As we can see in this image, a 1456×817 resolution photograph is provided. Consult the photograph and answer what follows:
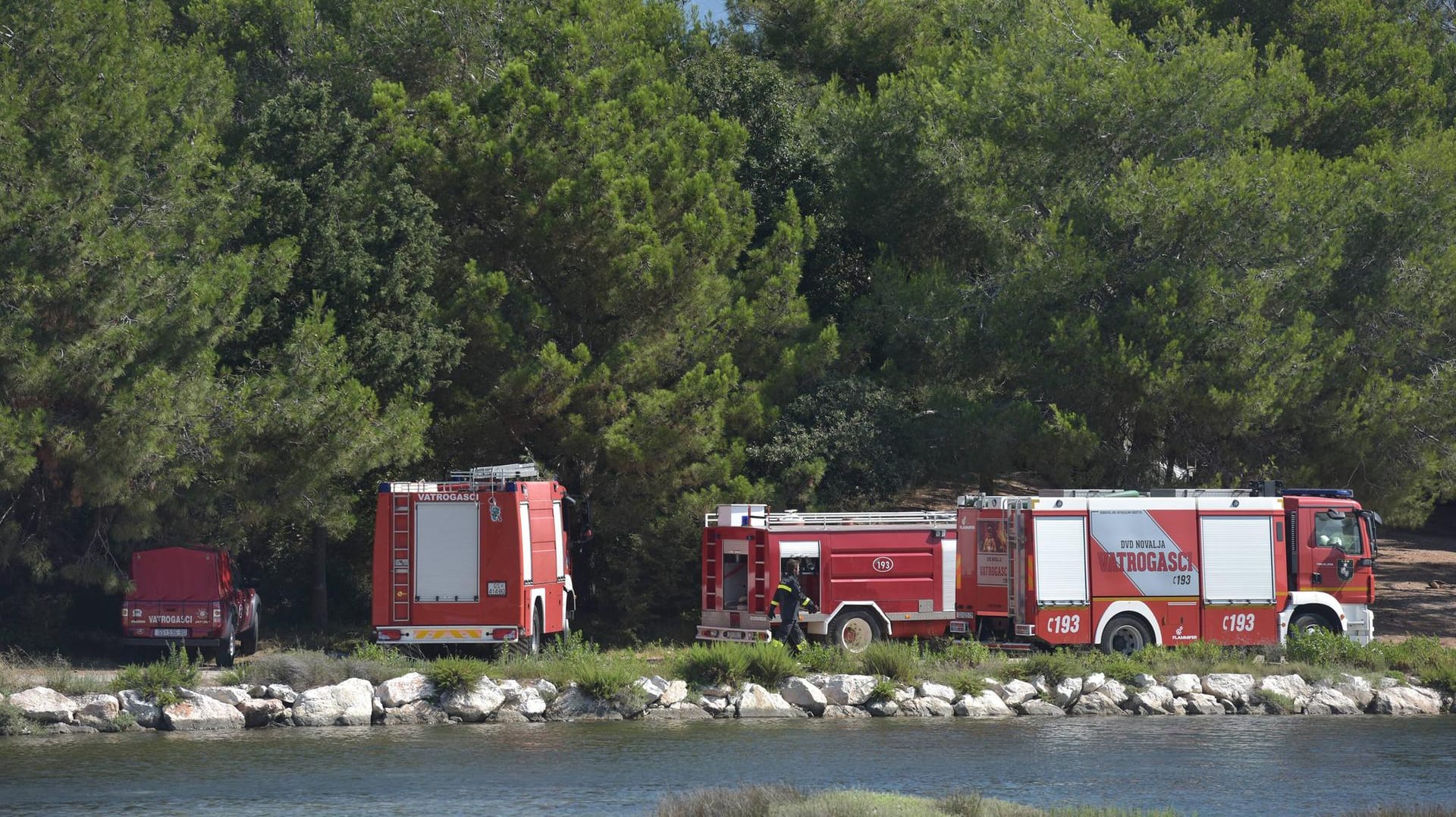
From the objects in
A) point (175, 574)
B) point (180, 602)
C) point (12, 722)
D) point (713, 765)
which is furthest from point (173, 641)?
point (713, 765)

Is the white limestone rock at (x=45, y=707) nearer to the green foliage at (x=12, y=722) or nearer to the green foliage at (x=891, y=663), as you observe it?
the green foliage at (x=12, y=722)

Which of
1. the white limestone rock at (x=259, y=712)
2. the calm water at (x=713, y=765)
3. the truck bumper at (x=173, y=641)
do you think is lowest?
the calm water at (x=713, y=765)

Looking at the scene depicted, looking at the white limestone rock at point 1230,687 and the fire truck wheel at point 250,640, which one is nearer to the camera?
the white limestone rock at point 1230,687

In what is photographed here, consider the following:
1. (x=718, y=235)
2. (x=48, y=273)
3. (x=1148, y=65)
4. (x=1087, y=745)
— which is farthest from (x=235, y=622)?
(x=1148, y=65)

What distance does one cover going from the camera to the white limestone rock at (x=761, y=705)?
20984mm

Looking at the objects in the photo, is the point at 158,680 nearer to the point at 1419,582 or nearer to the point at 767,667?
the point at 767,667

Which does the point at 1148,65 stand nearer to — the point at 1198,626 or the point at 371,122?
the point at 1198,626

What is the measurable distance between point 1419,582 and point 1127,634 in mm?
16622

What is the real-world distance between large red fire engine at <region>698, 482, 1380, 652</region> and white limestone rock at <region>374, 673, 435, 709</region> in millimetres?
5900

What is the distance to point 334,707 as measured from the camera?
66.5ft

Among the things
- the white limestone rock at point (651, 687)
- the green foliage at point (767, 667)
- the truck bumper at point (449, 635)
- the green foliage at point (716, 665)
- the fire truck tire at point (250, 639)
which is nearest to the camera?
the white limestone rock at point (651, 687)

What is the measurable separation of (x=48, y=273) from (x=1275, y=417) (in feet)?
75.4

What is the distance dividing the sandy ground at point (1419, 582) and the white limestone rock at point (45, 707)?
24.9 metres

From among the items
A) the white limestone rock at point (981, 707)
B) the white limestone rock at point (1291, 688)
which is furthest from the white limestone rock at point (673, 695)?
the white limestone rock at point (1291, 688)
